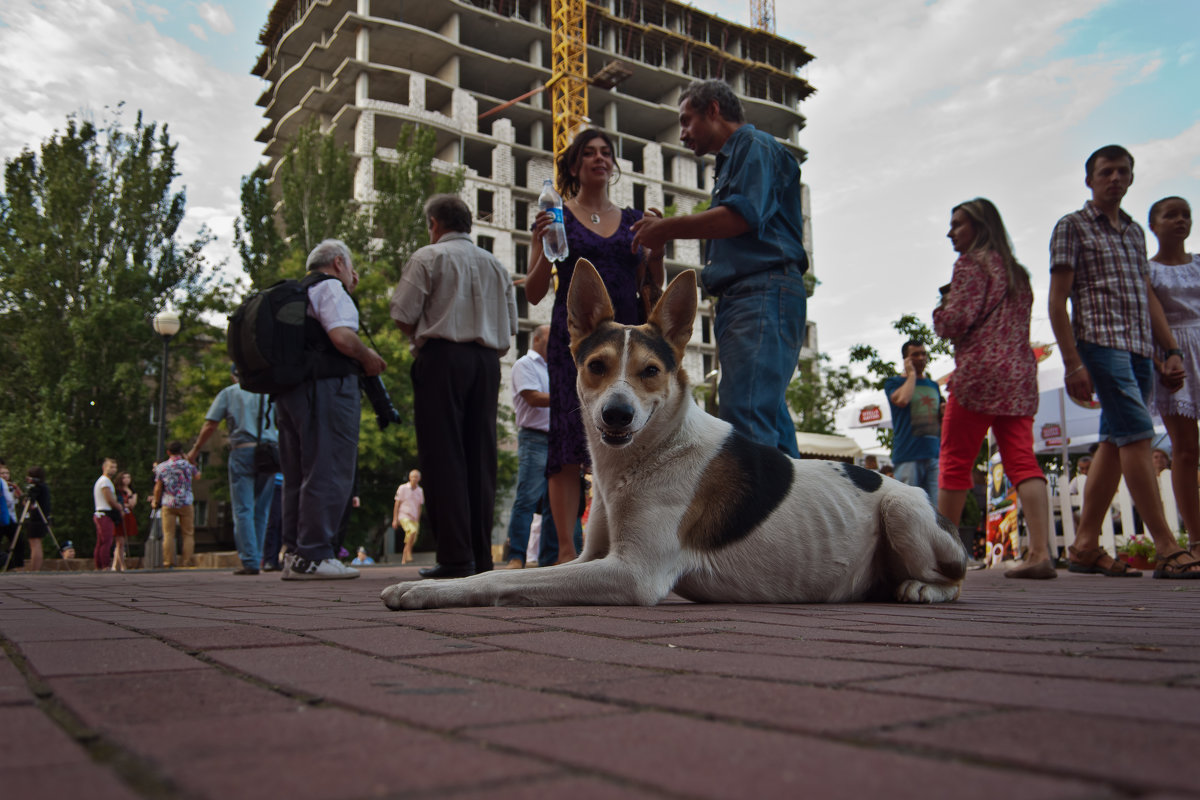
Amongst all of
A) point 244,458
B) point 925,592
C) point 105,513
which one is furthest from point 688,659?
point 105,513

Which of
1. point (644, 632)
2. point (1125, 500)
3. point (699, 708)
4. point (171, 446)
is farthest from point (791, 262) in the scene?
point (171, 446)

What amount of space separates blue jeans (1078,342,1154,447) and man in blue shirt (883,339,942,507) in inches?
128

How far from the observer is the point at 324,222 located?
3039 cm

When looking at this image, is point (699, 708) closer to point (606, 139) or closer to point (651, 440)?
point (651, 440)

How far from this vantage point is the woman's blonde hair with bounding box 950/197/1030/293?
243 inches

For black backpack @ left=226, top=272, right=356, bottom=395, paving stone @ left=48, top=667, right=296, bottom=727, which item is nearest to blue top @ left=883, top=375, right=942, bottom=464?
black backpack @ left=226, top=272, right=356, bottom=395

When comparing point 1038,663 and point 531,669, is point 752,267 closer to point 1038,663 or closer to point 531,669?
point 1038,663

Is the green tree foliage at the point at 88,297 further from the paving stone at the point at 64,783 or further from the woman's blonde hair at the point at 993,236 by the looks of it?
the paving stone at the point at 64,783

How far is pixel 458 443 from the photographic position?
18.6 ft

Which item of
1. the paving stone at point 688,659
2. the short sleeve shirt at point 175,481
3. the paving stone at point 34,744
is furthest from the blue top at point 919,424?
the short sleeve shirt at point 175,481

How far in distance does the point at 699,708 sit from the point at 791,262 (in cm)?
373

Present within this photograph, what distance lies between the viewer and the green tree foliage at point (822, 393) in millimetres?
38156

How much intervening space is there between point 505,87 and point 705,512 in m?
63.0

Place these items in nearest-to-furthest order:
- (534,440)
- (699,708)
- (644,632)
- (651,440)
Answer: (699,708) → (644,632) → (651,440) → (534,440)
